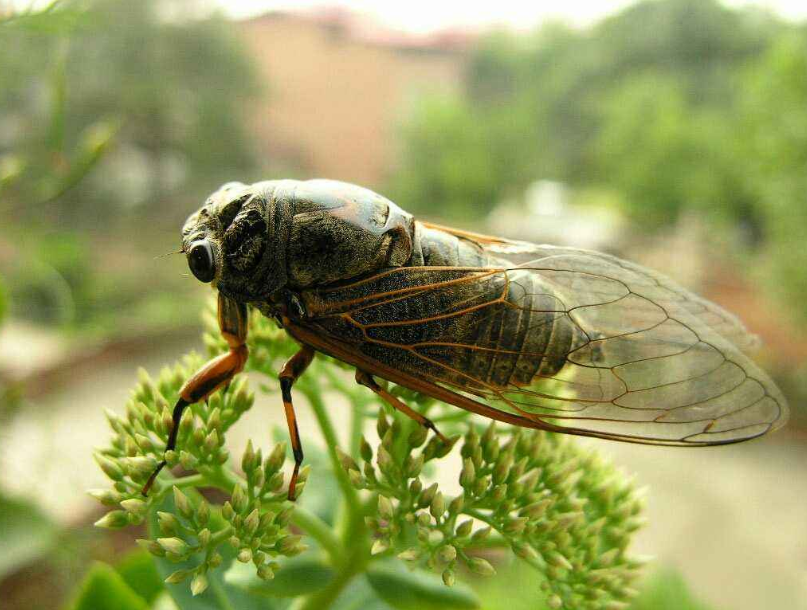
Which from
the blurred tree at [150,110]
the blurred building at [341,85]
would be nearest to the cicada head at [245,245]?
the blurred tree at [150,110]

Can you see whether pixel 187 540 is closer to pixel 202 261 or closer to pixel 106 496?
pixel 106 496

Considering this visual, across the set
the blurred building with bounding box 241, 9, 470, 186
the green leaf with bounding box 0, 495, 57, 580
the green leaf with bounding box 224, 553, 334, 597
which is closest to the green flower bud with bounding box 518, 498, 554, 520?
the green leaf with bounding box 224, 553, 334, 597

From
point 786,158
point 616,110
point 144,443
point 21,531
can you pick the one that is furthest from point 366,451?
point 616,110

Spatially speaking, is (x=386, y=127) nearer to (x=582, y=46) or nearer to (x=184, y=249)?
(x=582, y=46)

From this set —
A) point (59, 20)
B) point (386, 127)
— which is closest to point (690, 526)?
point (59, 20)

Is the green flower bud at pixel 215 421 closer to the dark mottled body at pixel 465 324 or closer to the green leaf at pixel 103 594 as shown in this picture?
the dark mottled body at pixel 465 324

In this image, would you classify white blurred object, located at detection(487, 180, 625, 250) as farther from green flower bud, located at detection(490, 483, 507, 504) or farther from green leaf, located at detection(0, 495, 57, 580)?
green flower bud, located at detection(490, 483, 507, 504)
